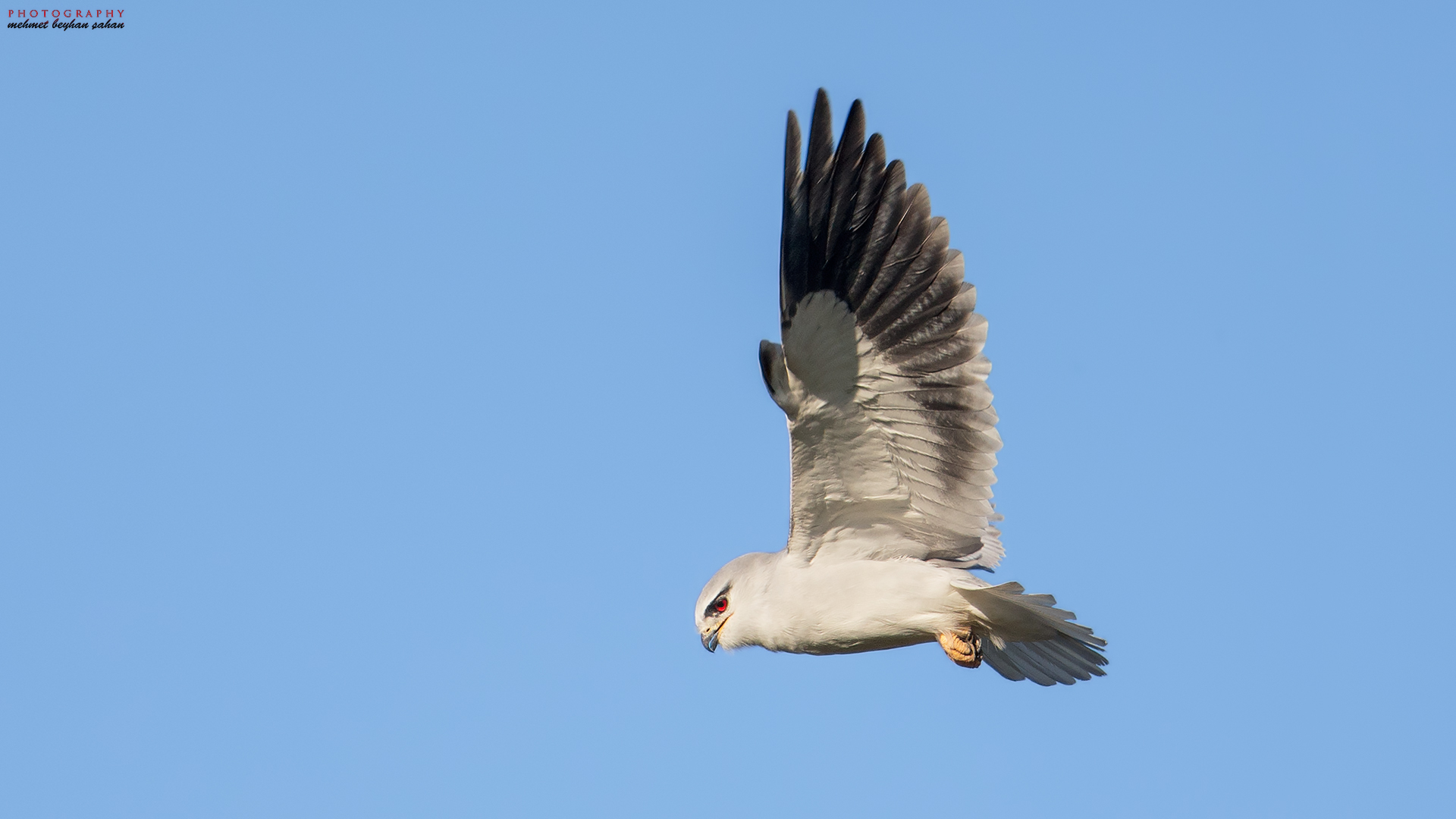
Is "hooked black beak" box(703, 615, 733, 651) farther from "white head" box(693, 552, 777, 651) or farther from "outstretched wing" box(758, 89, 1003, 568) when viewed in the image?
"outstretched wing" box(758, 89, 1003, 568)

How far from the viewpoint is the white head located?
7.94 m

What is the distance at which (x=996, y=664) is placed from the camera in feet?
27.0

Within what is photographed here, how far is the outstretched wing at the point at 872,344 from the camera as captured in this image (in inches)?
279

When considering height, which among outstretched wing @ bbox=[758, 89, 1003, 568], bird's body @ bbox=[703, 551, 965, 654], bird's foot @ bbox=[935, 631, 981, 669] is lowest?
bird's foot @ bbox=[935, 631, 981, 669]

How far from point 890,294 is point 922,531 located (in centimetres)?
153

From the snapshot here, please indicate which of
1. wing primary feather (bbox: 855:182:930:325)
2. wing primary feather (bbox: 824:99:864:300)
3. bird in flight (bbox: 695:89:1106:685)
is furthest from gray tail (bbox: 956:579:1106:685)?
wing primary feather (bbox: 824:99:864:300)

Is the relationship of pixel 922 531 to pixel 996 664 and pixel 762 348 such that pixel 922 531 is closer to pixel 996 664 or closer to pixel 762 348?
pixel 996 664

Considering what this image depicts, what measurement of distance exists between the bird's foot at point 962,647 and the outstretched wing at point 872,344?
26.0 inches

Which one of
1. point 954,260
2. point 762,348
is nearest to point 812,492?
point 762,348

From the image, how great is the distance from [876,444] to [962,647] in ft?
4.25

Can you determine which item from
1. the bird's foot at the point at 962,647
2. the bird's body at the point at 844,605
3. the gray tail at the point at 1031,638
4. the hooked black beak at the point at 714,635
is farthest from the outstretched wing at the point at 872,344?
the hooked black beak at the point at 714,635

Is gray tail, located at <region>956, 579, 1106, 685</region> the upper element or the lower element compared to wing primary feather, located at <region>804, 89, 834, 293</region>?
lower

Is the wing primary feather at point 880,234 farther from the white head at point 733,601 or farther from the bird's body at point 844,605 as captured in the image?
the white head at point 733,601

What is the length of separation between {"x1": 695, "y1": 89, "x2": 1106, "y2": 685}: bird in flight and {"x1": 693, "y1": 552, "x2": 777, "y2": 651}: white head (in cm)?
1
